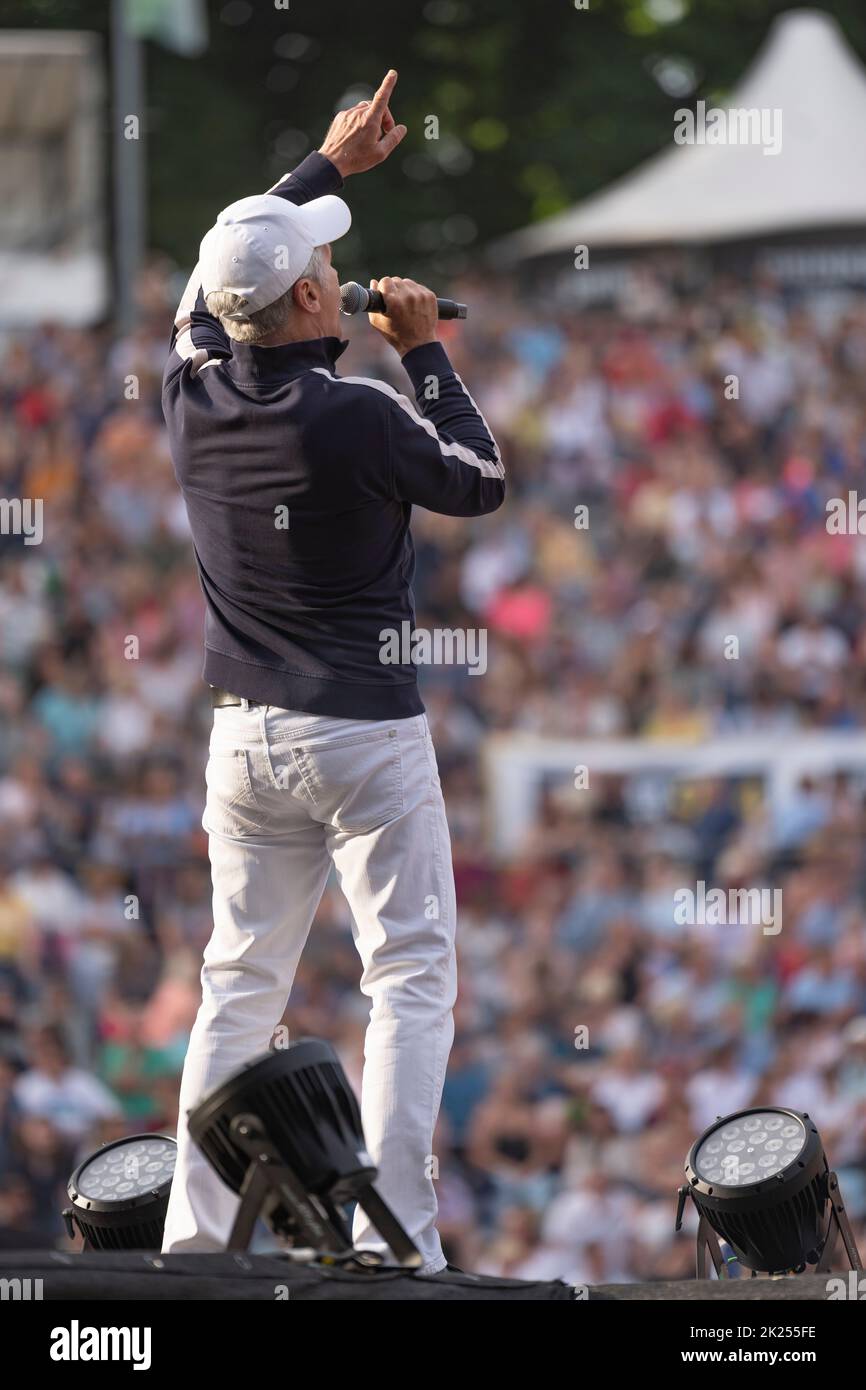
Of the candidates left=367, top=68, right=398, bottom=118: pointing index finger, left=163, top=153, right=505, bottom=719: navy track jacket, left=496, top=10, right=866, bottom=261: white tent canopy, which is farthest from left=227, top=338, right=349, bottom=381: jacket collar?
left=496, top=10, right=866, bottom=261: white tent canopy

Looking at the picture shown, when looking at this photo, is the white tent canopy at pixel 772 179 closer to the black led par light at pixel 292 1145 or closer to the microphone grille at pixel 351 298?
the microphone grille at pixel 351 298

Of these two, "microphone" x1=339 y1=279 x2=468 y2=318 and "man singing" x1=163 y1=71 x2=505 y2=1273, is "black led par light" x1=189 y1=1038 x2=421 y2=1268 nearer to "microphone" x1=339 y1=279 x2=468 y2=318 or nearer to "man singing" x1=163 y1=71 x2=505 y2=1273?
"man singing" x1=163 y1=71 x2=505 y2=1273

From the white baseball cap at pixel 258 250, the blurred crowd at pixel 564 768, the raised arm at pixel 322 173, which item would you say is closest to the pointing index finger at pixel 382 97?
the raised arm at pixel 322 173

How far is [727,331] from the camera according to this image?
13141 mm

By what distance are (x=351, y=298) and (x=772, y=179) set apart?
11.1 meters

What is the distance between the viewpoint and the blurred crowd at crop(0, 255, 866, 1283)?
25.9ft

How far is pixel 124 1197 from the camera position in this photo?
3.96 m

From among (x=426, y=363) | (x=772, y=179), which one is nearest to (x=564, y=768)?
(x=772, y=179)

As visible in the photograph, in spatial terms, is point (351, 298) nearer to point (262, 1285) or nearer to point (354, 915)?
point (354, 915)

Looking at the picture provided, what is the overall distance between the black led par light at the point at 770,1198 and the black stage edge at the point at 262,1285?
395mm

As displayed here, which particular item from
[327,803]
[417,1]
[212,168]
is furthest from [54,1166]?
[417,1]

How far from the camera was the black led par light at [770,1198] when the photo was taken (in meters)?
3.59
